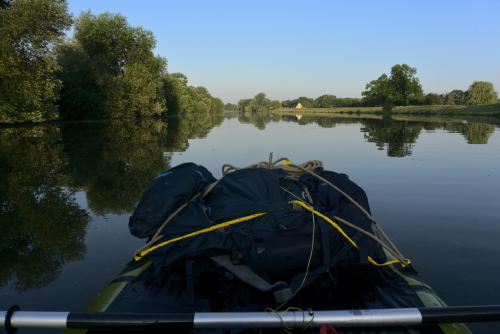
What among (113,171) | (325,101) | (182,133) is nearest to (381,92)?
(325,101)

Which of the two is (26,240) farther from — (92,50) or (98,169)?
(92,50)

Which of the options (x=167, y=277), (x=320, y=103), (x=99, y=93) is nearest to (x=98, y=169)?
(x=167, y=277)

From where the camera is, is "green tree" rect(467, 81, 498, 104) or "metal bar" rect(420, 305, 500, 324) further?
"green tree" rect(467, 81, 498, 104)

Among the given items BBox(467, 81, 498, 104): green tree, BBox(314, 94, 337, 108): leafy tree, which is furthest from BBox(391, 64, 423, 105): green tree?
BBox(314, 94, 337, 108): leafy tree

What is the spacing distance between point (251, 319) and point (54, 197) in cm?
703

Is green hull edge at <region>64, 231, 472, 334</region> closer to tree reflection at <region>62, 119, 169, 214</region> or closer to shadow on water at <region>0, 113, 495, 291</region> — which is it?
shadow on water at <region>0, 113, 495, 291</region>

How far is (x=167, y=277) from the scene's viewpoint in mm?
3561

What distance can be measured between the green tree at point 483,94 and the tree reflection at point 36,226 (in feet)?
340

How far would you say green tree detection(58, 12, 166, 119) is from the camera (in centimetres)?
3897

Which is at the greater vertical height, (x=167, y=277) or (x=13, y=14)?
(x=13, y=14)

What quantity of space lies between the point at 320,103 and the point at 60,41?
147847mm

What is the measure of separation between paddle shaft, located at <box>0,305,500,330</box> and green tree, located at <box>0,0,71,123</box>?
97.5ft

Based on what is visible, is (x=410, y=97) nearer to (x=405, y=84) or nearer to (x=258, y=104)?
(x=405, y=84)

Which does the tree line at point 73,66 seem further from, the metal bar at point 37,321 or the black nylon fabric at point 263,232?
the metal bar at point 37,321
